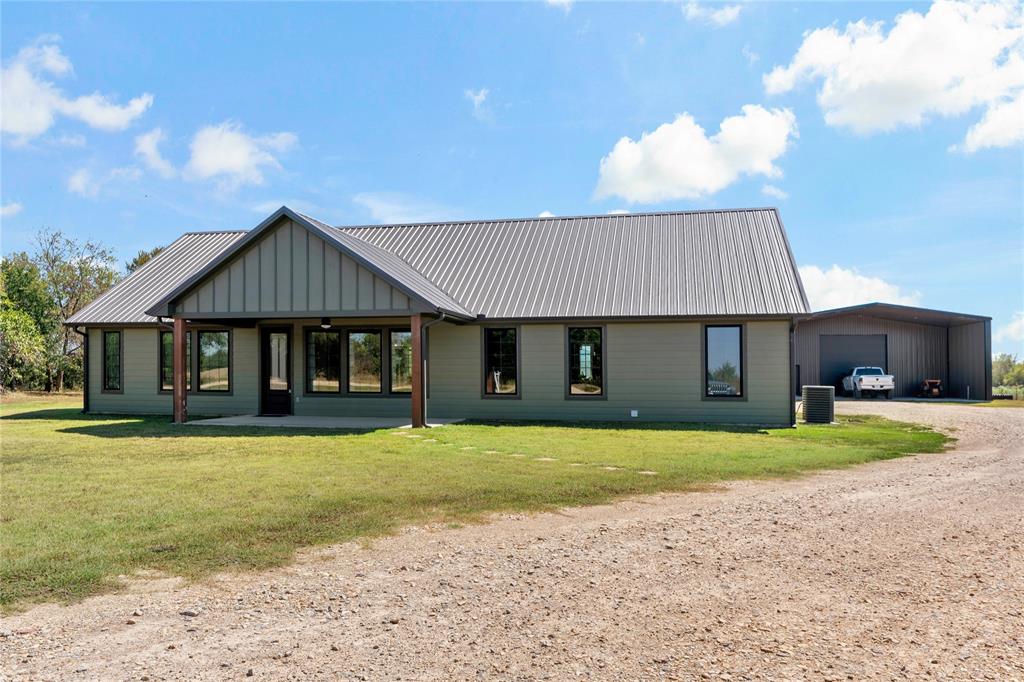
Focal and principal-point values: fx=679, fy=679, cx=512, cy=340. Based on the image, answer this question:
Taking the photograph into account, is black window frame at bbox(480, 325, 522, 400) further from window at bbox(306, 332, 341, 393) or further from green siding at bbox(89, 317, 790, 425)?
window at bbox(306, 332, 341, 393)

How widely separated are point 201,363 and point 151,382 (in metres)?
1.55

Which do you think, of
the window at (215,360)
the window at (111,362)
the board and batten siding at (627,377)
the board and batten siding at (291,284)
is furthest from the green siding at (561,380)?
the window at (111,362)

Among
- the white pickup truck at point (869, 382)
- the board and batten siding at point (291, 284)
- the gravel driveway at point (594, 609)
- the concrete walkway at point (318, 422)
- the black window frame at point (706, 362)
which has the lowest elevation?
the gravel driveway at point (594, 609)

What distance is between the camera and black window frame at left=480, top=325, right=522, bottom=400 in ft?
56.6

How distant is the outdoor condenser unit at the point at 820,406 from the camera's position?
56.2 ft

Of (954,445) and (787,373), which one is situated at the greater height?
(787,373)

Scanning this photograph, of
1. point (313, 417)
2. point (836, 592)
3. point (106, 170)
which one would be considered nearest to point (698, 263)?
point (313, 417)

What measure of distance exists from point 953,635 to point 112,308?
21143mm

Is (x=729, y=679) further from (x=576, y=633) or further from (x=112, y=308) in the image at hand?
(x=112, y=308)

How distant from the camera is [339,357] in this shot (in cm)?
1809

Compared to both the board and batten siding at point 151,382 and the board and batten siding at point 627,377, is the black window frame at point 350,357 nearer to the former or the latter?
the board and batten siding at point 627,377

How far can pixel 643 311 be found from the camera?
1650cm

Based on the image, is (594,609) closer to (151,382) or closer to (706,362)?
(706,362)

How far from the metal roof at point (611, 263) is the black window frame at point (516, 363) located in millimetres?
456
